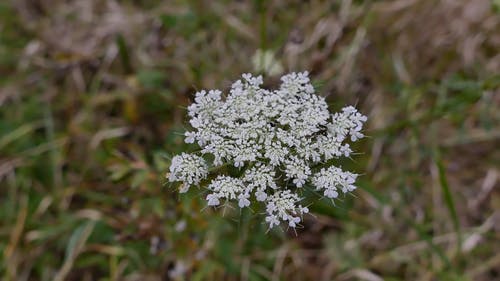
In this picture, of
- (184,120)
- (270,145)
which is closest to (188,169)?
(270,145)

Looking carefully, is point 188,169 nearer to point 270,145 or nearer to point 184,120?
point 270,145

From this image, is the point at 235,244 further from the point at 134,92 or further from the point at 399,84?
the point at 399,84

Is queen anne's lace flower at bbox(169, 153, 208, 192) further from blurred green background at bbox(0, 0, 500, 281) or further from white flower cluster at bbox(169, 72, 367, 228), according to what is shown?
blurred green background at bbox(0, 0, 500, 281)

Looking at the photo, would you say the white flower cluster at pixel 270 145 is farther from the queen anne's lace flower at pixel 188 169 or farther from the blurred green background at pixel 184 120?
the blurred green background at pixel 184 120

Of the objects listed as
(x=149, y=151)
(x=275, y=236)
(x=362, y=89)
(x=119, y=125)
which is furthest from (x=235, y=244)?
(x=362, y=89)

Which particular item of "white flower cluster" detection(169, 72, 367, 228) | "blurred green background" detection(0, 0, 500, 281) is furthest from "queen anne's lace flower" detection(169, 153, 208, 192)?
"blurred green background" detection(0, 0, 500, 281)

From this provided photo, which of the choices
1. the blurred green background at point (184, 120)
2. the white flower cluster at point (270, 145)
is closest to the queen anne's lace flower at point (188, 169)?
the white flower cluster at point (270, 145)
